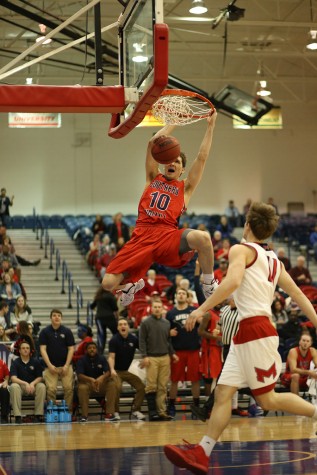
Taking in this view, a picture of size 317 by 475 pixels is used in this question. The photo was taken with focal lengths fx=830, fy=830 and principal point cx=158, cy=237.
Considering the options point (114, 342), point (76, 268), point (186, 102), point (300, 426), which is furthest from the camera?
point (76, 268)

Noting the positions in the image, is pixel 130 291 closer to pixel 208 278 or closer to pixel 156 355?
pixel 208 278

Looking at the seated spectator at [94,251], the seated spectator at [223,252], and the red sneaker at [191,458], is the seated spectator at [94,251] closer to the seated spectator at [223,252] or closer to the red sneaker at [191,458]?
the seated spectator at [223,252]

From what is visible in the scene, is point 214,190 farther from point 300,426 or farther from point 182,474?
point 182,474

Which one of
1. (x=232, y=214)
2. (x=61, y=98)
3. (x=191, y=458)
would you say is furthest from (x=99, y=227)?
(x=191, y=458)

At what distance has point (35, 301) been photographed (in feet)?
70.5

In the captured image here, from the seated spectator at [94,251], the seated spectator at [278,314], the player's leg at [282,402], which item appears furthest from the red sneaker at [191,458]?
the seated spectator at [94,251]

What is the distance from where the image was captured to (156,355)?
14.1 metres

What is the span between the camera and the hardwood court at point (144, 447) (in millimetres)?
7686

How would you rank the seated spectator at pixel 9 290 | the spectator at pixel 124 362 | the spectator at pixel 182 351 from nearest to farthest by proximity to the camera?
the spectator at pixel 124 362 → the spectator at pixel 182 351 → the seated spectator at pixel 9 290

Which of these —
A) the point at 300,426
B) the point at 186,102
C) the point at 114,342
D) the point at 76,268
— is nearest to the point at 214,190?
the point at 76,268

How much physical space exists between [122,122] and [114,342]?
652 cm

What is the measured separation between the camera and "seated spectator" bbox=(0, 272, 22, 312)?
1761cm

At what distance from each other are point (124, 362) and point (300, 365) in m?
3.11

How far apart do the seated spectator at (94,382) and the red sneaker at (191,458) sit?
23.7ft
